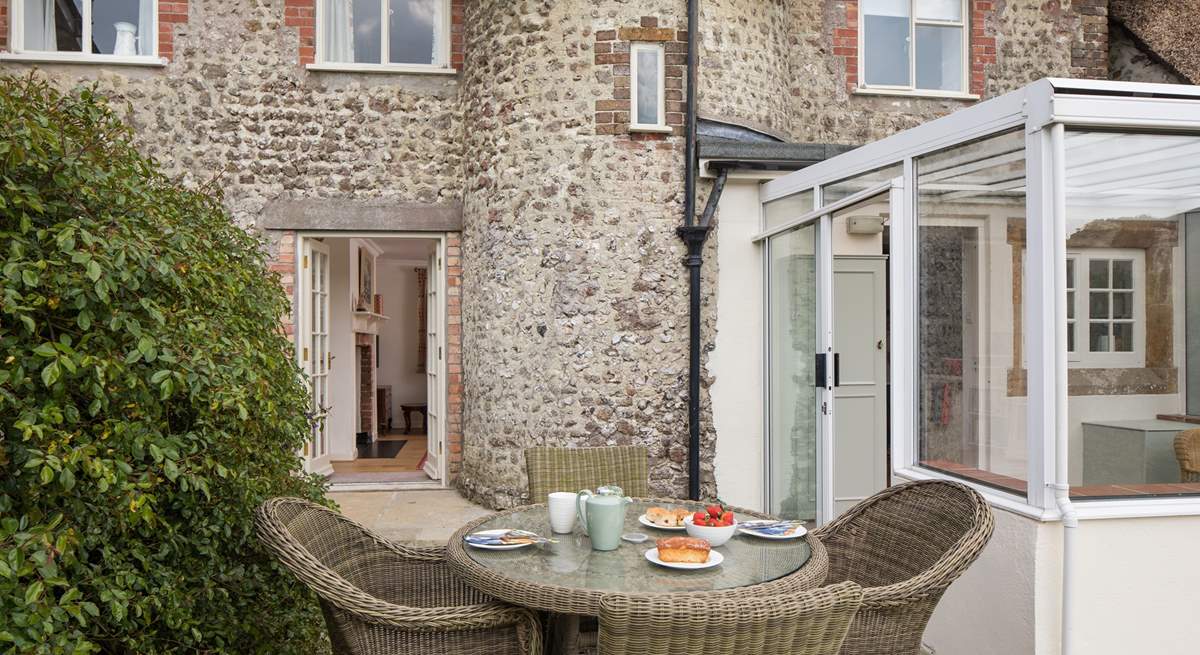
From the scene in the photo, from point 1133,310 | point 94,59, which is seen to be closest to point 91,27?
point 94,59

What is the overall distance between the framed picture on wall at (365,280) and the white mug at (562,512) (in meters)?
7.04

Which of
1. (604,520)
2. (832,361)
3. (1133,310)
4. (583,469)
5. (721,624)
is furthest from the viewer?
(832,361)

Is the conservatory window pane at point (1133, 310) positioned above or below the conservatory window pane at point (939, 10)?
below

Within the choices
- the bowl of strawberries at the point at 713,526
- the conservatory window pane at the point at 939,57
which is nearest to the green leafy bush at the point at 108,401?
the bowl of strawberries at the point at 713,526

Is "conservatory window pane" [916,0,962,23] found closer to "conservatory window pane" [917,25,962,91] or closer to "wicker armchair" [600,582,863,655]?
"conservatory window pane" [917,25,962,91]

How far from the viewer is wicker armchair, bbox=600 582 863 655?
5.52 ft

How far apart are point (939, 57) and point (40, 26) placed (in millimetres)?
7267

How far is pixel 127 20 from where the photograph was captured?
21.8 feet

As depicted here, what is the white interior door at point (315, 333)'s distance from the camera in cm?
687

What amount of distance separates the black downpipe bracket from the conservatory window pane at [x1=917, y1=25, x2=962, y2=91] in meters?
2.65

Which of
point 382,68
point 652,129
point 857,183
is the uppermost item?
point 382,68

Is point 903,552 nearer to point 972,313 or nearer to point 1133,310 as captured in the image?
point 972,313

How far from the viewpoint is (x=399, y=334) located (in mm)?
13023

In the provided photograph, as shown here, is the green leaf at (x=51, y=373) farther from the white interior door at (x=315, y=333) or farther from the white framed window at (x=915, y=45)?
the white framed window at (x=915, y=45)
